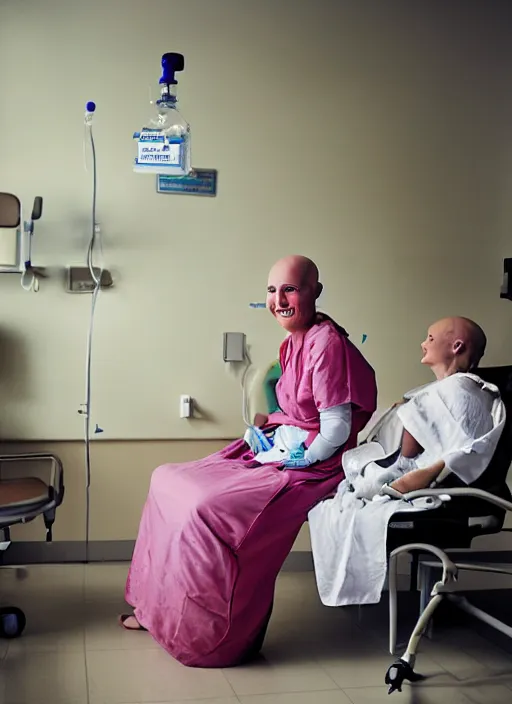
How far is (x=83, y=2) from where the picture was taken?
365cm

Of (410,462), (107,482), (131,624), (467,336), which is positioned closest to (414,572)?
(410,462)

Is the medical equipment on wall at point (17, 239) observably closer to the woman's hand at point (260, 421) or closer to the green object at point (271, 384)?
the green object at point (271, 384)

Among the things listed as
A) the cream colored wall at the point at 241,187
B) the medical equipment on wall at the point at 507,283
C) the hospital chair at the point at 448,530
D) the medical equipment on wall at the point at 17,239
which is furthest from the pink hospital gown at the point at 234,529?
the medical equipment on wall at the point at 17,239

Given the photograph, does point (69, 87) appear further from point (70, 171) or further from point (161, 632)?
point (161, 632)

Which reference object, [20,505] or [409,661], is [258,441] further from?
[409,661]

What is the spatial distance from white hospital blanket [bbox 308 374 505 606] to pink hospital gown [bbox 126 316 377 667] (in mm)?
114

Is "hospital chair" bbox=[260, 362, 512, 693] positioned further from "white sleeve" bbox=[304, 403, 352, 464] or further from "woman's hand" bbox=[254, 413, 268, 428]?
"woman's hand" bbox=[254, 413, 268, 428]

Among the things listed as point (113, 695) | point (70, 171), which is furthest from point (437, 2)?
point (113, 695)

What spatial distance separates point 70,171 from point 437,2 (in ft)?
6.09

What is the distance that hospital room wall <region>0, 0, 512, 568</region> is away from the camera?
12.0 ft

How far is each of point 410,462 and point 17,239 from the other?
1883mm

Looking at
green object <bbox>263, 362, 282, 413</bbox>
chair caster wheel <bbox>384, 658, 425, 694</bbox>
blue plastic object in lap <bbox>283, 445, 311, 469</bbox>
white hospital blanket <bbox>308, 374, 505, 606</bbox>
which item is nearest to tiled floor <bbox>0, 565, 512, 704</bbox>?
chair caster wheel <bbox>384, 658, 425, 694</bbox>

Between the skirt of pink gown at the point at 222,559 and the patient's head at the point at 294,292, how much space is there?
54cm

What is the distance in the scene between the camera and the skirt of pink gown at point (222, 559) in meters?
2.56
